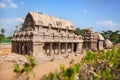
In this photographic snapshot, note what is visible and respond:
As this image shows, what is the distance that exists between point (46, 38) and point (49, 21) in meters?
6.06

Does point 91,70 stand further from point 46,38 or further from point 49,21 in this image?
point 49,21

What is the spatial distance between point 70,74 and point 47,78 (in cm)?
391

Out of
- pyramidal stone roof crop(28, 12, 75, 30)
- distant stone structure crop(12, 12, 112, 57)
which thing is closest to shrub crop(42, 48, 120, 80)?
distant stone structure crop(12, 12, 112, 57)

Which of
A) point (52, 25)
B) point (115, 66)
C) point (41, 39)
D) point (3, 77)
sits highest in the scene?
point (52, 25)

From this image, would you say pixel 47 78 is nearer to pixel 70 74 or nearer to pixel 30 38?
pixel 70 74

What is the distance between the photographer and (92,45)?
37.9 metres

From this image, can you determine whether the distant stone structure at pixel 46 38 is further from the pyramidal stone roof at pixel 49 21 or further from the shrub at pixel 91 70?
the shrub at pixel 91 70

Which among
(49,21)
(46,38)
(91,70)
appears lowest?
(91,70)

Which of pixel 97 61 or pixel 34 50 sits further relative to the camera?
pixel 34 50

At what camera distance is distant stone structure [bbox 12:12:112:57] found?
86.5 feet

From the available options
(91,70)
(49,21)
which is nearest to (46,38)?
(49,21)

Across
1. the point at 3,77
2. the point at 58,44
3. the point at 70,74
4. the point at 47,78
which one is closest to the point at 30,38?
the point at 58,44

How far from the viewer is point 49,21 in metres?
32.6

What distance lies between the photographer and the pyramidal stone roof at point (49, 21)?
30250 mm
